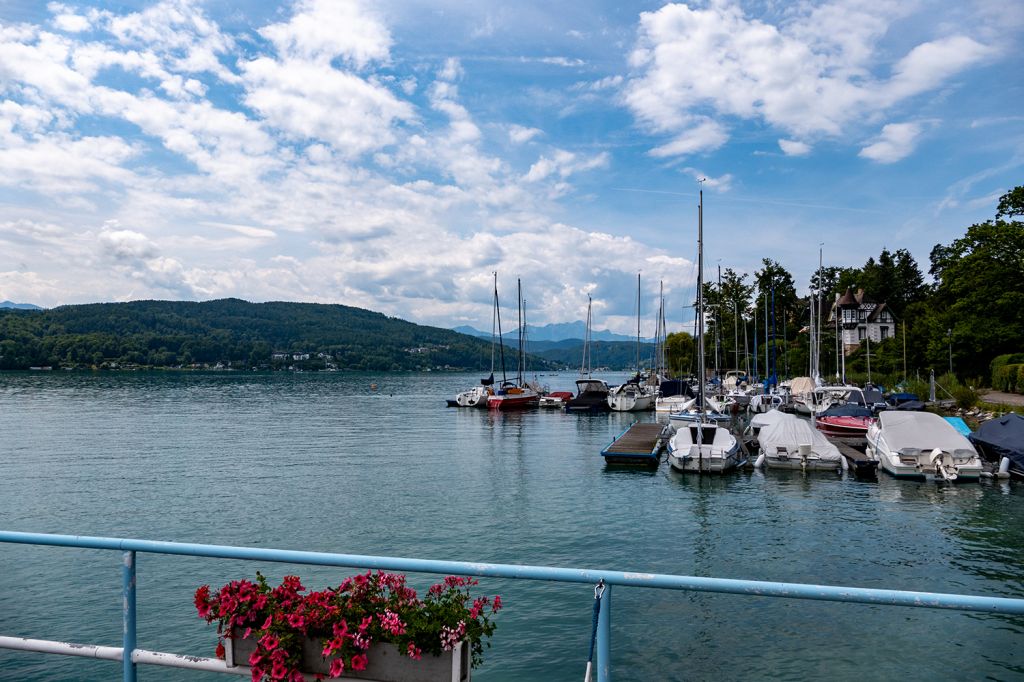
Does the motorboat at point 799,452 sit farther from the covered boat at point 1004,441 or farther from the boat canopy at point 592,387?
the boat canopy at point 592,387

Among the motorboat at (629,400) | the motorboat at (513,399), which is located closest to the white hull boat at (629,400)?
the motorboat at (629,400)

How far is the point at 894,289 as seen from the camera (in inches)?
4419

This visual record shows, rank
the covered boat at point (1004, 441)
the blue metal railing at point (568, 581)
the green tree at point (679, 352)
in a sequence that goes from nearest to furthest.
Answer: the blue metal railing at point (568, 581) < the covered boat at point (1004, 441) < the green tree at point (679, 352)

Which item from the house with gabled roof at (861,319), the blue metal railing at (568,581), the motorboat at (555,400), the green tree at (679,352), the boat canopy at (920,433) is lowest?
the motorboat at (555,400)

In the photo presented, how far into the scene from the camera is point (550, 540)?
19.1m

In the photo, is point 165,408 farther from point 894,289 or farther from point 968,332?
point 894,289

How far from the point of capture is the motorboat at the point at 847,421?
42.2 m

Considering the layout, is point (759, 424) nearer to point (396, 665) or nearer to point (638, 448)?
point (638, 448)

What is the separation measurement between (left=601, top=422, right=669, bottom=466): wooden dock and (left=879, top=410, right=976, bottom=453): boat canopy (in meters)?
10.2

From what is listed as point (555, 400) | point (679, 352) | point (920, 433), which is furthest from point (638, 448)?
point (679, 352)

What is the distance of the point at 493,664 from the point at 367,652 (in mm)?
7902

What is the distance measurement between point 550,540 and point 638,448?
17093mm

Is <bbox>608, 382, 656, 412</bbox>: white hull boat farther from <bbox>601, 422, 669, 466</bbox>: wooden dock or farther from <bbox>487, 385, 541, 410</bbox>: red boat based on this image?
<bbox>601, 422, 669, 466</bbox>: wooden dock

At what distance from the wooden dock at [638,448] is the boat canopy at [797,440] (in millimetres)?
5213
